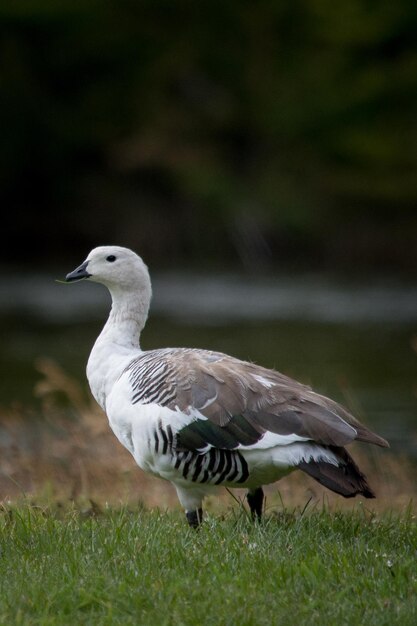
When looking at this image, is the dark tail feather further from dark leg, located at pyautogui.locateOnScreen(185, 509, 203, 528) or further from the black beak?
the black beak

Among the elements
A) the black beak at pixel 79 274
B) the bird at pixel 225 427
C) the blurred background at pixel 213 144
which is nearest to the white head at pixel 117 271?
the black beak at pixel 79 274

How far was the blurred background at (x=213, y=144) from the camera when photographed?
36.1 m

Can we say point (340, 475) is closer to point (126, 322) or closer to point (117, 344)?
point (117, 344)

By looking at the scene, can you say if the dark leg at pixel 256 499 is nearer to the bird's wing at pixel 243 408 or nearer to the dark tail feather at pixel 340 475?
the bird's wing at pixel 243 408

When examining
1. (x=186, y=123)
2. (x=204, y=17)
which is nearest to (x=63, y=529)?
(x=186, y=123)

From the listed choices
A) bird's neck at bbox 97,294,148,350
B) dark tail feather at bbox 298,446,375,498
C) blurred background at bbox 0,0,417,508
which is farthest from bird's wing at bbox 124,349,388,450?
blurred background at bbox 0,0,417,508

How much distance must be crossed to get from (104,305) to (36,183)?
1587cm

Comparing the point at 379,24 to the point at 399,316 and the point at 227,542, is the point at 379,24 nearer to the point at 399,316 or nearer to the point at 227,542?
the point at 399,316

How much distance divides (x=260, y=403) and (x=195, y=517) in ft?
2.54

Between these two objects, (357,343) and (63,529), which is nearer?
(63,529)

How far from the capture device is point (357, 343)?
21.8 metres

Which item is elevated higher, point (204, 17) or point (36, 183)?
point (204, 17)

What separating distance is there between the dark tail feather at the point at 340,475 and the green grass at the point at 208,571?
216mm

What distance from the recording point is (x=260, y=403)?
648 cm
